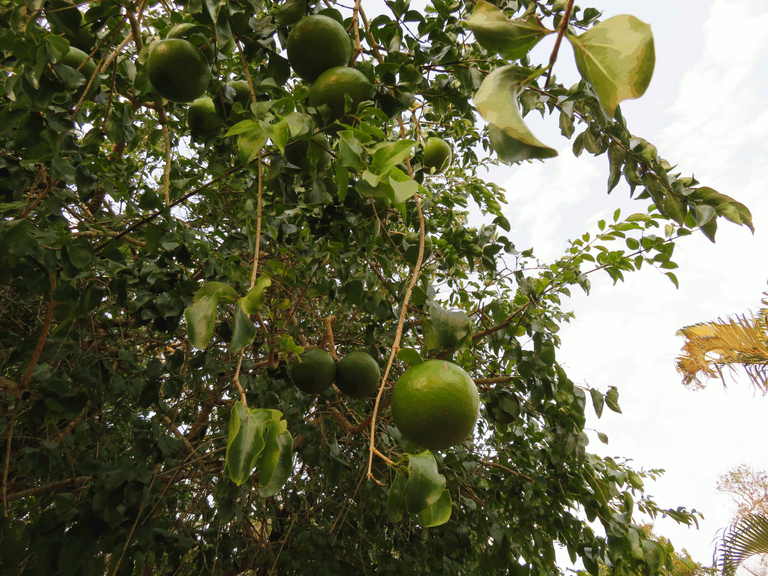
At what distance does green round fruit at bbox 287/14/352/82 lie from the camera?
110 centimetres

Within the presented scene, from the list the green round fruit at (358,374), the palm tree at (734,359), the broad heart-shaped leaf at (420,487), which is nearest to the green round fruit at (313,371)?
the green round fruit at (358,374)

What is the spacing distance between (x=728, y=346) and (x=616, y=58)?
344 inches

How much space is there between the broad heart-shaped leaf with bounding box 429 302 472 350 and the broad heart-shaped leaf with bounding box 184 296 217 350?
1.54 ft

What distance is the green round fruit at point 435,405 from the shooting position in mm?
919

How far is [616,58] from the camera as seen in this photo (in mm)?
425

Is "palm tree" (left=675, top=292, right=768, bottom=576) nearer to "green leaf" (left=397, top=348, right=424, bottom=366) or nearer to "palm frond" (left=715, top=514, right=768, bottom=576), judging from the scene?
"palm frond" (left=715, top=514, right=768, bottom=576)

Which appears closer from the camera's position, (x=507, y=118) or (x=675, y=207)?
(x=507, y=118)

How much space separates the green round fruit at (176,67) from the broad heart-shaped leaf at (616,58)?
3.37 ft

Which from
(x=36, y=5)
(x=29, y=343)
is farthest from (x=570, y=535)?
(x=36, y=5)

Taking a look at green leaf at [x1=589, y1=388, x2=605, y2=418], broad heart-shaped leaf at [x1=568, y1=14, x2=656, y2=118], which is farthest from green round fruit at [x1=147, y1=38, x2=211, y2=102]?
green leaf at [x1=589, y1=388, x2=605, y2=418]

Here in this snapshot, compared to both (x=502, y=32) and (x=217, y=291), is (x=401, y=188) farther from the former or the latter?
(x=217, y=291)

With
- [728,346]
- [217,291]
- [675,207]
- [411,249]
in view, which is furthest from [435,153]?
[728,346]

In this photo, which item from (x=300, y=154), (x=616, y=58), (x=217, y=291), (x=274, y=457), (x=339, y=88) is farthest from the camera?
(x=300, y=154)

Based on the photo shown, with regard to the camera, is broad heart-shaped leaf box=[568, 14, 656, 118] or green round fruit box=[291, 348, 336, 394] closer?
broad heart-shaped leaf box=[568, 14, 656, 118]
